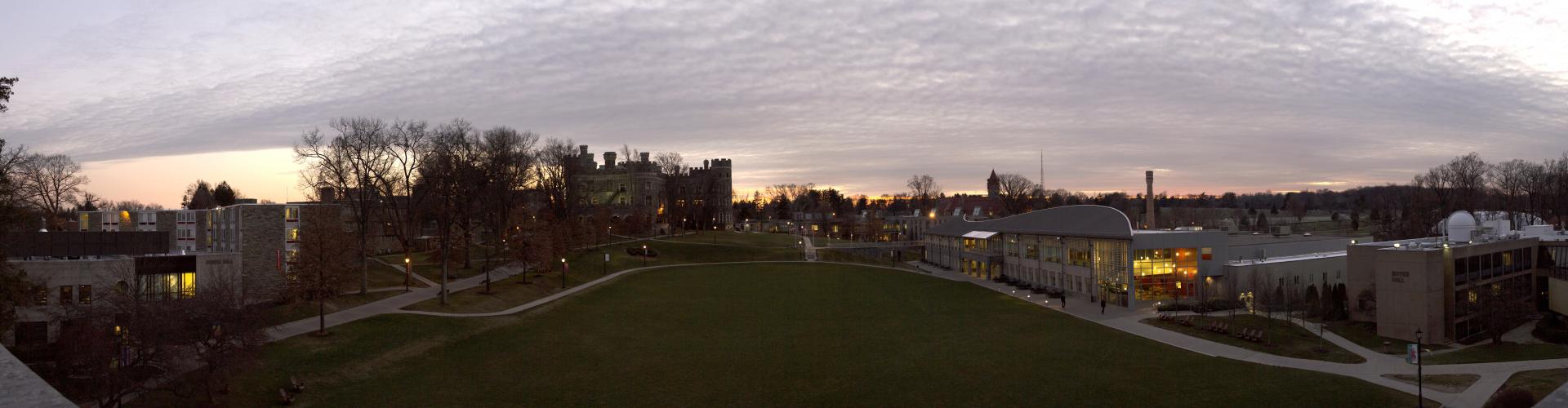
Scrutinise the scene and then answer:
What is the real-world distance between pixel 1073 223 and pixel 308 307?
53241mm

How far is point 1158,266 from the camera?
184 feet

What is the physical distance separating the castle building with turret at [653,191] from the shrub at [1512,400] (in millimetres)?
98637

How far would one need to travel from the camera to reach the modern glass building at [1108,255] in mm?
55812

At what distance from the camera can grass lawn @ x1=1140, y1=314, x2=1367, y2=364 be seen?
123 ft

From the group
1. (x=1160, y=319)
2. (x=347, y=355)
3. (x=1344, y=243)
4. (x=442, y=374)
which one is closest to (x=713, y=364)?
(x=442, y=374)

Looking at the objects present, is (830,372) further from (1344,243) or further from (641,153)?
(641,153)

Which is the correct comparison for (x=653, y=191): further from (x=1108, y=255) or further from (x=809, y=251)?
(x=1108, y=255)

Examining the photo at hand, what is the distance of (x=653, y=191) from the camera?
137 metres

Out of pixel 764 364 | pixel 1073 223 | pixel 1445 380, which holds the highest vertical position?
pixel 1073 223

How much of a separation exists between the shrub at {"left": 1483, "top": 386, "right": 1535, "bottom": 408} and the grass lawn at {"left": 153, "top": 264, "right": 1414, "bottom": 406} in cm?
263

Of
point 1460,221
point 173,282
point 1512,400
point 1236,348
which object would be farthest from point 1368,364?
point 173,282

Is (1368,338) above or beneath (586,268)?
beneath

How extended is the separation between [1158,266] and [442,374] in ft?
154

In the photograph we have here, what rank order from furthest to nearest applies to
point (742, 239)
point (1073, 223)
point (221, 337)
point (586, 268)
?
point (742, 239) < point (586, 268) < point (1073, 223) < point (221, 337)
